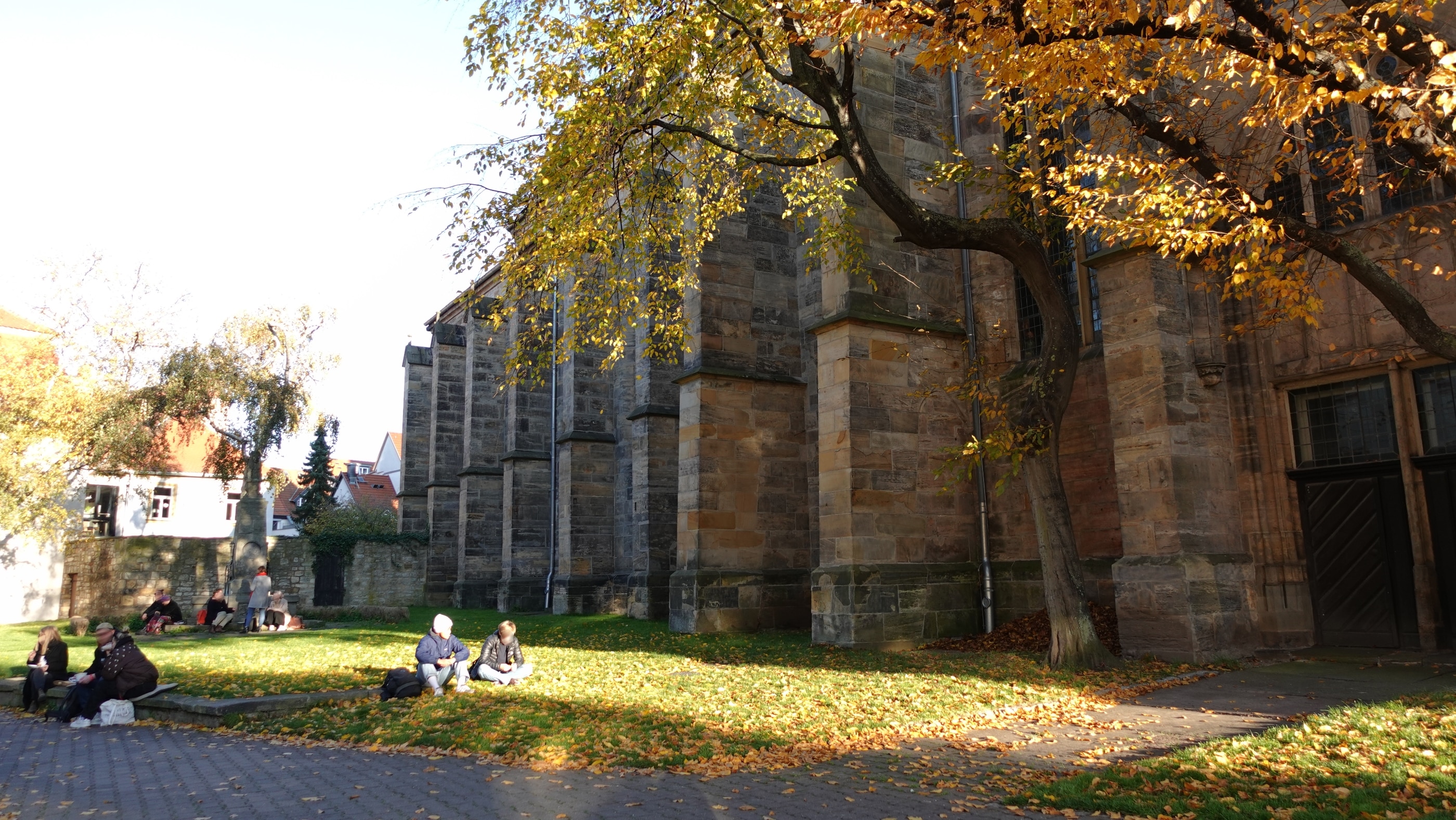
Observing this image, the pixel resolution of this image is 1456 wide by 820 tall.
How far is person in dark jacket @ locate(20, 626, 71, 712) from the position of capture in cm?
1079

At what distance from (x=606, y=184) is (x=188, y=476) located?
36.5 m

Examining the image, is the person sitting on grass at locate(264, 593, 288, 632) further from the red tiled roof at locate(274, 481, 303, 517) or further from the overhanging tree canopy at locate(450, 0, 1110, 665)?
the red tiled roof at locate(274, 481, 303, 517)

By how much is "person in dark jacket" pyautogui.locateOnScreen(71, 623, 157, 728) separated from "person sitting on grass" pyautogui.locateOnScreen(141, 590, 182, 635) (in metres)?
11.4

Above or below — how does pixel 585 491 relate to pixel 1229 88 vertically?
below

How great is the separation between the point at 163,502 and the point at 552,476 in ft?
77.4

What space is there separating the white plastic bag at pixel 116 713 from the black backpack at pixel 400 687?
2494 mm

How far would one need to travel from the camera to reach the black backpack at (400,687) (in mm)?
9742

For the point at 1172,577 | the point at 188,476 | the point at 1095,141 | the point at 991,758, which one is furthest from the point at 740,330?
the point at 188,476

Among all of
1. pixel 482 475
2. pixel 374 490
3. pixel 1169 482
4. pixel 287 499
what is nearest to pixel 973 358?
pixel 1169 482

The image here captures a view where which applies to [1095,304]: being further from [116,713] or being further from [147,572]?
[147,572]

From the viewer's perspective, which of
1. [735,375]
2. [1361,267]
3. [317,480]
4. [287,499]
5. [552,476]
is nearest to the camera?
[1361,267]

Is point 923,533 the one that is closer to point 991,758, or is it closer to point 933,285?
point 933,285

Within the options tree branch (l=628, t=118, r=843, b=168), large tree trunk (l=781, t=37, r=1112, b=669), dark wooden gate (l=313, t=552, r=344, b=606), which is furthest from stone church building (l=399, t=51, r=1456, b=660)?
dark wooden gate (l=313, t=552, r=344, b=606)

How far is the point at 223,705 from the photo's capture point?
30.0 feet
